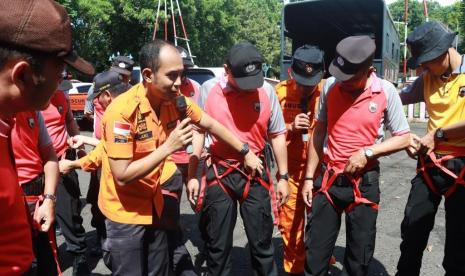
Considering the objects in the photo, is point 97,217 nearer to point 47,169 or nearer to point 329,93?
point 47,169

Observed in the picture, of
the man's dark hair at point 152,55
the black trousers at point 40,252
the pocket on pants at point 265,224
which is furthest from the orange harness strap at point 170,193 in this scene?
the man's dark hair at point 152,55

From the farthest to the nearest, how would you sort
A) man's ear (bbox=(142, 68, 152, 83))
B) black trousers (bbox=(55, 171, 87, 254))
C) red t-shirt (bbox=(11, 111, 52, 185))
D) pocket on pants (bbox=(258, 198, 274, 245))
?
1. black trousers (bbox=(55, 171, 87, 254))
2. pocket on pants (bbox=(258, 198, 274, 245))
3. red t-shirt (bbox=(11, 111, 52, 185))
4. man's ear (bbox=(142, 68, 152, 83))

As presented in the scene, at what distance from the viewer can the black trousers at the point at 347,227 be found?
3.17 metres

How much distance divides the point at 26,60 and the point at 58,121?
3.08 meters

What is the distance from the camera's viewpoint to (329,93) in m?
3.33

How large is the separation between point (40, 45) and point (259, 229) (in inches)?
95.7

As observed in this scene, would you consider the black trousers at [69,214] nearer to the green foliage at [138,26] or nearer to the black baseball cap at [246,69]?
the black baseball cap at [246,69]

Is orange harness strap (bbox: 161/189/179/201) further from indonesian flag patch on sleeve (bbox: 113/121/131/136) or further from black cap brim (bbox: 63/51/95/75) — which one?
black cap brim (bbox: 63/51/95/75)

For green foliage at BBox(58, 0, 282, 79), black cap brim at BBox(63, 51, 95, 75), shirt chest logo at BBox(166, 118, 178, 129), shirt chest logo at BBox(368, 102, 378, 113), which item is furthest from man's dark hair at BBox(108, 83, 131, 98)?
green foliage at BBox(58, 0, 282, 79)

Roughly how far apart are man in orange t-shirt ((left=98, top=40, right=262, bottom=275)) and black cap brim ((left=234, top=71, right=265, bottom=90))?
441mm

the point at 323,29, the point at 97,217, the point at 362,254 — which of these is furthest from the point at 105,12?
the point at 362,254

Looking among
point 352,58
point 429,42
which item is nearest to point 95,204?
point 352,58

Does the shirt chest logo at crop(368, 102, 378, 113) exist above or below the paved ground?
above

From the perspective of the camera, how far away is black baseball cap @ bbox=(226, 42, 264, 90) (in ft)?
10.6
